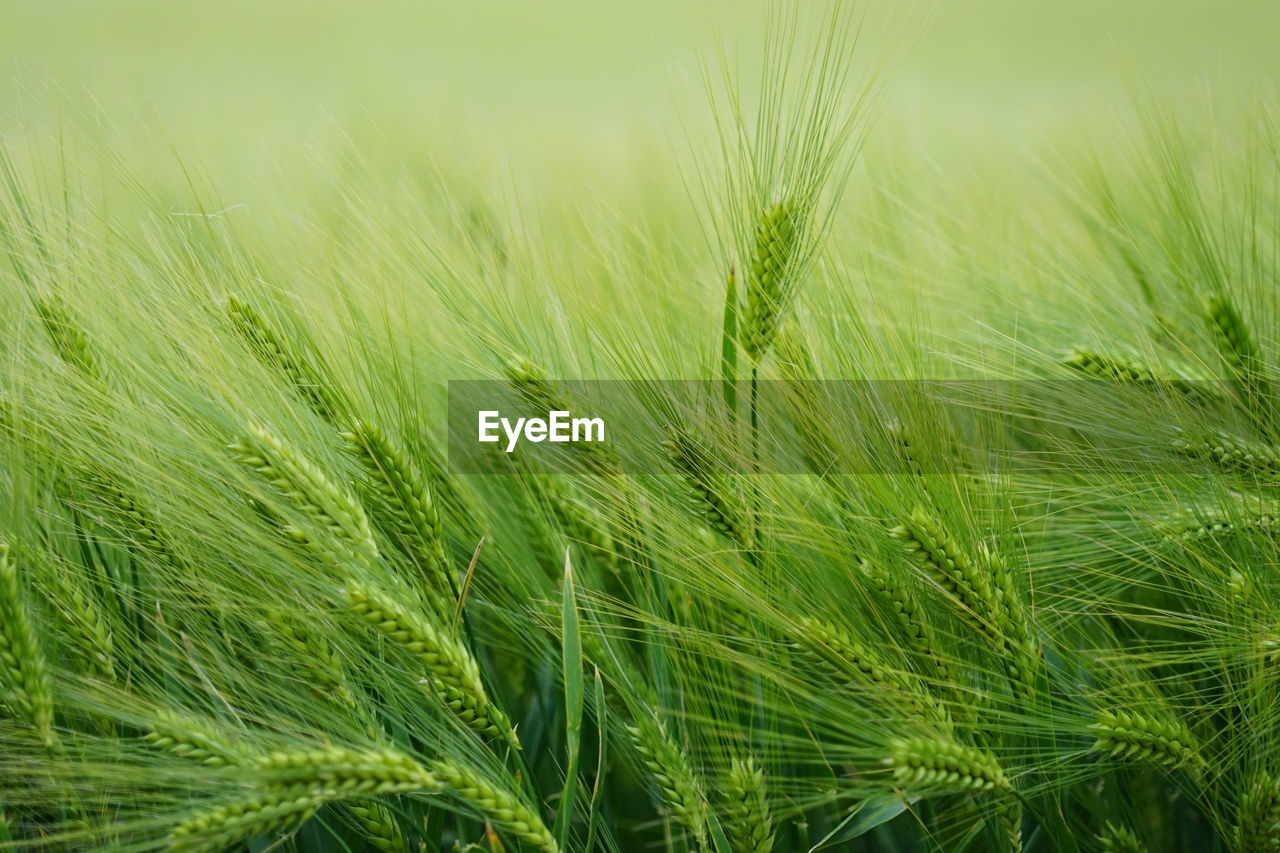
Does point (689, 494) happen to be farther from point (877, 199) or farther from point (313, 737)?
point (877, 199)

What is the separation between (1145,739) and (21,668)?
677 mm

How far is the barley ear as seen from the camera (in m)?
0.51

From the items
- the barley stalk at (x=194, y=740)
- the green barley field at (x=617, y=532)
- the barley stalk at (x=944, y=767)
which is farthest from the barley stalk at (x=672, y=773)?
the barley stalk at (x=194, y=740)

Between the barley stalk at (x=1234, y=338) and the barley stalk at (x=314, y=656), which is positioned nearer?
the barley stalk at (x=314, y=656)

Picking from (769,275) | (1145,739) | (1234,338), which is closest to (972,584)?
(1145,739)

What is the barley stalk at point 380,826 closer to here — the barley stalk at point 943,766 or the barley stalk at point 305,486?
the barley stalk at point 305,486

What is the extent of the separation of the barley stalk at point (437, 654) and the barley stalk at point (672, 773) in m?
0.08

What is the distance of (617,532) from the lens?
2.22 feet

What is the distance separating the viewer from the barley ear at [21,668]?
1.68 ft

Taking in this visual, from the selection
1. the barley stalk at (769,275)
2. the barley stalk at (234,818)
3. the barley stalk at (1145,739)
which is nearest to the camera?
the barley stalk at (234,818)

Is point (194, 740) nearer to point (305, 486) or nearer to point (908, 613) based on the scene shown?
point (305, 486)

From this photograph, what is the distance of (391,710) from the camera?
60 cm

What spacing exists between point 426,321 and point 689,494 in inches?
12.8

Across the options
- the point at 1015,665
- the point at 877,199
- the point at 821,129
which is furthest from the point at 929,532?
the point at 877,199
